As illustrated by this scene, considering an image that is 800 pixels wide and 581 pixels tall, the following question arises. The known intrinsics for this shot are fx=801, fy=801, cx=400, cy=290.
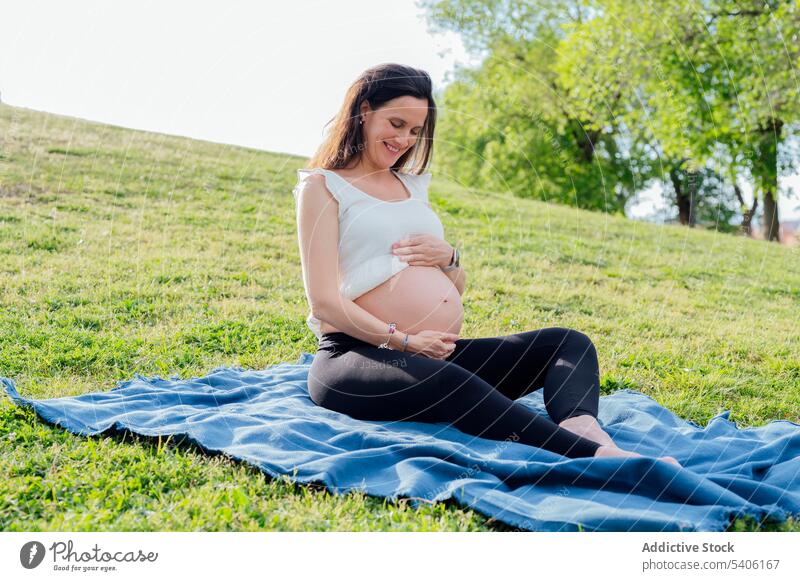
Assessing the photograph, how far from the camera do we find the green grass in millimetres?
2924

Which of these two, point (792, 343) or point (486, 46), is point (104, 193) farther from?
point (486, 46)

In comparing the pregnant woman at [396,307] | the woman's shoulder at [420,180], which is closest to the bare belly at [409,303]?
the pregnant woman at [396,307]

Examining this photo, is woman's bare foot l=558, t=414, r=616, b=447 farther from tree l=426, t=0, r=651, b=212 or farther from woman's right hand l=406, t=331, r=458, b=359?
tree l=426, t=0, r=651, b=212

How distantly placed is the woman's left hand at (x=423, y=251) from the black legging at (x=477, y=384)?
1.48ft

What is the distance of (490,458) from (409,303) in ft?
3.12

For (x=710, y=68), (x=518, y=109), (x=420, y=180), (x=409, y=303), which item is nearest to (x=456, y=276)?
(x=409, y=303)

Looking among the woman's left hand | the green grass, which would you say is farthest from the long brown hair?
the green grass

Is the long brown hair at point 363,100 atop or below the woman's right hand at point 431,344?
atop

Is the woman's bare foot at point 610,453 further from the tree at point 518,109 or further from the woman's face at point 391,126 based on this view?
the tree at point 518,109

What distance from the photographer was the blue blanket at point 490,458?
287 centimetres

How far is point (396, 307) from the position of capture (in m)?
3.83

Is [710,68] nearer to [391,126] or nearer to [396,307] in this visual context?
[391,126]
